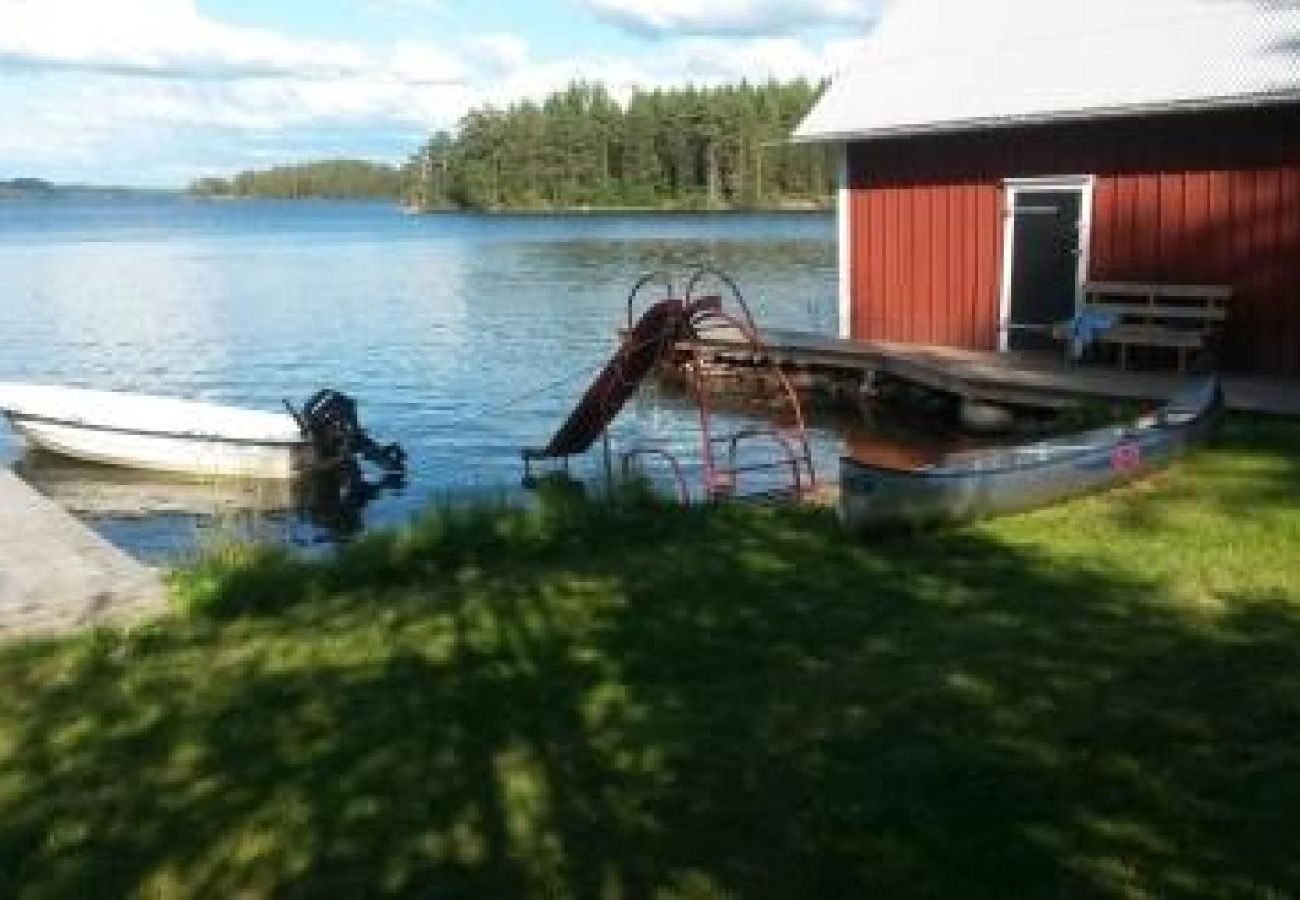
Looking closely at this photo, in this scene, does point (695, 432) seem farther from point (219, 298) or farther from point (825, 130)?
point (219, 298)

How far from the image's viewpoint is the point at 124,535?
17.1 meters

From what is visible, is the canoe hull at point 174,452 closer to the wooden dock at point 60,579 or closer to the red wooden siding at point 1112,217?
the wooden dock at point 60,579

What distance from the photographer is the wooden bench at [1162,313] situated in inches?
649

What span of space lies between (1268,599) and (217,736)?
18.1ft

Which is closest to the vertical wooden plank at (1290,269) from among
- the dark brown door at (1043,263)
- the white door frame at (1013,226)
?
the white door frame at (1013,226)

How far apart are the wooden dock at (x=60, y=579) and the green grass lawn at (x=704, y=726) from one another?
519 mm

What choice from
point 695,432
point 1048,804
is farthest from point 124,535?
point 1048,804

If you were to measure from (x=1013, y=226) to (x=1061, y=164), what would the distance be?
1.10m

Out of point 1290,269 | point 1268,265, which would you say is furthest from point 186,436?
point 1290,269

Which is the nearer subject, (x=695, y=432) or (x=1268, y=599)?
(x=1268, y=599)

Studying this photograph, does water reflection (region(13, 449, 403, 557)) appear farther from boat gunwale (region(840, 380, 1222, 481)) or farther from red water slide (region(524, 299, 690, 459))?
boat gunwale (region(840, 380, 1222, 481))

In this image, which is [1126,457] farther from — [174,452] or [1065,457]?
[174,452]

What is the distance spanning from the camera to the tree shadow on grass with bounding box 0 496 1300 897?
5145 mm

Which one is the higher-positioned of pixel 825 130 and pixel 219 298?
pixel 825 130
